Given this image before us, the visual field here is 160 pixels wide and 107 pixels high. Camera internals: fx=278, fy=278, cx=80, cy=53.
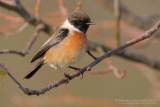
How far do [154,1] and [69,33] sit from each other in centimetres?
413

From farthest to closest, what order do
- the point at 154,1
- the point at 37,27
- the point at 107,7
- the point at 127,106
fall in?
the point at 154,1 → the point at 107,7 → the point at 127,106 → the point at 37,27

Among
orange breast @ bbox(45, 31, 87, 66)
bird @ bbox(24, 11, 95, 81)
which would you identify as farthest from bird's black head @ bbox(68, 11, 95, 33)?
orange breast @ bbox(45, 31, 87, 66)

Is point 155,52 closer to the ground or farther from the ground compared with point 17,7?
closer to the ground

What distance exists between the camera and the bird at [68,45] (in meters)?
3.49

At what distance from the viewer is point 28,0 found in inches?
309

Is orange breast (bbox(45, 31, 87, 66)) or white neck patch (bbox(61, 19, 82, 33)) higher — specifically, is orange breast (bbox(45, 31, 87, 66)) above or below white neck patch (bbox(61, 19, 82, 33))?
below

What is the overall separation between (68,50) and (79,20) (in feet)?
1.61

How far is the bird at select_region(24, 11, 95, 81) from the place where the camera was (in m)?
3.49

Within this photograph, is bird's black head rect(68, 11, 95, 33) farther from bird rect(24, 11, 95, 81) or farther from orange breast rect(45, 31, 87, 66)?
orange breast rect(45, 31, 87, 66)

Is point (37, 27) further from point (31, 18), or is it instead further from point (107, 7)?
point (107, 7)

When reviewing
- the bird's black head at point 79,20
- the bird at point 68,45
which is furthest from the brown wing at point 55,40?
the bird's black head at point 79,20

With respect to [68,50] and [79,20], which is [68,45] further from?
[79,20]

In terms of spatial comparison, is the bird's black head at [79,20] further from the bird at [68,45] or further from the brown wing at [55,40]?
the brown wing at [55,40]

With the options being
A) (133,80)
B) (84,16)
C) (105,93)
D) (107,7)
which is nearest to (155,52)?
(133,80)
